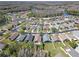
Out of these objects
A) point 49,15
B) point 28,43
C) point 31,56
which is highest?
point 49,15

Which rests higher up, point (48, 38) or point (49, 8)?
point (49, 8)

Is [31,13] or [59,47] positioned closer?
[59,47]

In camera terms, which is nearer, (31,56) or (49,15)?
(31,56)

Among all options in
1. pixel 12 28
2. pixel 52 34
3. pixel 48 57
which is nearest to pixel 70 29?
pixel 52 34

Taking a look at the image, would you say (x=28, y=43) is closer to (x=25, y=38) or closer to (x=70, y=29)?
(x=25, y=38)

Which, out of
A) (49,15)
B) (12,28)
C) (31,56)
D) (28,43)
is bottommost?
(31,56)

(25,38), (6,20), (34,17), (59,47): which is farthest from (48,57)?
(6,20)

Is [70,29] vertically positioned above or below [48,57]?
above

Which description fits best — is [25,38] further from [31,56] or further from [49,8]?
[49,8]
